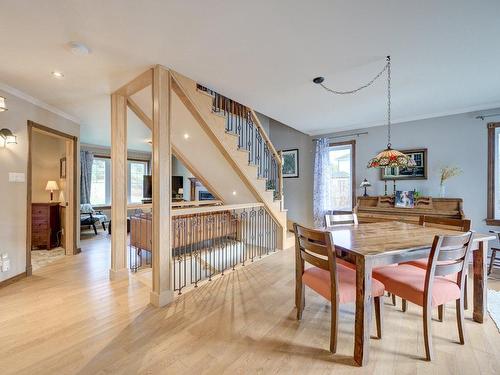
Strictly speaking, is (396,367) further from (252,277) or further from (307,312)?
(252,277)

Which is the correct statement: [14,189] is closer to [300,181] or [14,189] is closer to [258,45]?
[258,45]

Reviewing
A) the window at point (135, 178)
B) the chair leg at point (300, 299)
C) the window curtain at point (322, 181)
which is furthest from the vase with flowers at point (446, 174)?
the window at point (135, 178)

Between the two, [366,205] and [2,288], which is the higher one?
[366,205]

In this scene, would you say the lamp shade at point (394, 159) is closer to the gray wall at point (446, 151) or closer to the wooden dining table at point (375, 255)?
the wooden dining table at point (375, 255)

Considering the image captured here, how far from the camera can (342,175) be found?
5.38m

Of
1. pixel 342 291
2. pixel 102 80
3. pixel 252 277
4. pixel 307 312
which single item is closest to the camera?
pixel 342 291

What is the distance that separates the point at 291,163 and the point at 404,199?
2.67 metres

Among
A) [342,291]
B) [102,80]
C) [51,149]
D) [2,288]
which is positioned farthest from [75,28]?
[51,149]

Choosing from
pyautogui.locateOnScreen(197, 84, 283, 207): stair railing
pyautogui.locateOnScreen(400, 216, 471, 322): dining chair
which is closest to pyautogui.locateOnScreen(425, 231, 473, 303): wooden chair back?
pyautogui.locateOnScreen(400, 216, 471, 322): dining chair

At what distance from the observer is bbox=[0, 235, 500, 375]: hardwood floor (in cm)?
163

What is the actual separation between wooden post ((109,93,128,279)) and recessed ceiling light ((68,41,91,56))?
0.96 meters

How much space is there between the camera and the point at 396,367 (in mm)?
1613

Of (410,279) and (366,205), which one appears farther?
(366,205)

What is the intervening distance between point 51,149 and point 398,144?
7.25m
